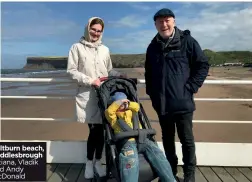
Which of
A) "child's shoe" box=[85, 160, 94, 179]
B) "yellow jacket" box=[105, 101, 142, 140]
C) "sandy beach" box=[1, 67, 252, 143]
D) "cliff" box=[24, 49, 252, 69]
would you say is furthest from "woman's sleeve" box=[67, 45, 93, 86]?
"cliff" box=[24, 49, 252, 69]

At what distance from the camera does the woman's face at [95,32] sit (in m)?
3.17

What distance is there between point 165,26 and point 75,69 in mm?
1048

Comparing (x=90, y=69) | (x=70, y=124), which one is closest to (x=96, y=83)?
(x=90, y=69)

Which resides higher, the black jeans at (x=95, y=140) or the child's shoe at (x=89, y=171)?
the black jeans at (x=95, y=140)

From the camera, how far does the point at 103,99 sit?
302 cm

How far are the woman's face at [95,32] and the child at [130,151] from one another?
65 cm

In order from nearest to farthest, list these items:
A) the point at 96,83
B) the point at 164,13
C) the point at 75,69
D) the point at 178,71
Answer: the point at 164,13 < the point at 178,71 < the point at 96,83 < the point at 75,69

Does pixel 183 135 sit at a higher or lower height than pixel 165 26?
lower

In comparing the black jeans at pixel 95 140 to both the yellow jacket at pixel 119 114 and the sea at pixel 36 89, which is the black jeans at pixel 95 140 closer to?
the yellow jacket at pixel 119 114

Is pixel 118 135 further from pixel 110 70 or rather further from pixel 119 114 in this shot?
pixel 110 70

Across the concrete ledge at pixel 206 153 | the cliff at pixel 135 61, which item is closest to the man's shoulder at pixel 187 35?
the concrete ledge at pixel 206 153

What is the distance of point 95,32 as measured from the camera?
3.20 meters

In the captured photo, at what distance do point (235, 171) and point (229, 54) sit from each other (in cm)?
6189

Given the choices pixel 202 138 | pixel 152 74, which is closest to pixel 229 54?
pixel 202 138
